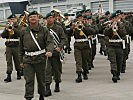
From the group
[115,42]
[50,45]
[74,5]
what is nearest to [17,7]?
[115,42]

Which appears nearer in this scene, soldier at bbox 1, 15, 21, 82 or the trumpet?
the trumpet

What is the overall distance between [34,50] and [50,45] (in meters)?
0.33

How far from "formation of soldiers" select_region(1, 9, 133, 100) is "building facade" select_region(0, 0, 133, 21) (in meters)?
45.5

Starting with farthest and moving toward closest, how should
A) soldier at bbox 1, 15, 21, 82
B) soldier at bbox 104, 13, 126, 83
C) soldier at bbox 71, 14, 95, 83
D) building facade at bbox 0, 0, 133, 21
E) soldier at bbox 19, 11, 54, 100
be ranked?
building facade at bbox 0, 0, 133, 21 → soldier at bbox 1, 15, 21, 82 → soldier at bbox 71, 14, 95, 83 → soldier at bbox 104, 13, 126, 83 → soldier at bbox 19, 11, 54, 100

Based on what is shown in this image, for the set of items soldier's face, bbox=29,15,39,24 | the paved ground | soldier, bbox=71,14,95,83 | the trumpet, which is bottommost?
the paved ground

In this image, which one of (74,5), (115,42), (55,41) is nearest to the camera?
(55,41)

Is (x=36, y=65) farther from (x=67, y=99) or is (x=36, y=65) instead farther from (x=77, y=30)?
(x=77, y=30)

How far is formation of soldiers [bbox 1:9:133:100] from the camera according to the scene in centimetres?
782

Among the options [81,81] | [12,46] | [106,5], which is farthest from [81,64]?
[106,5]

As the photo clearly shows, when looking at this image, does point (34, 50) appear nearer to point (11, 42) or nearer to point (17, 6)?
point (11, 42)

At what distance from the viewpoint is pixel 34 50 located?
7.82 metres

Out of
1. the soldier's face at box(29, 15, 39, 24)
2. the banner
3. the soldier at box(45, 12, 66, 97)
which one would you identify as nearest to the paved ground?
the soldier at box(45, 12, 66, 97)

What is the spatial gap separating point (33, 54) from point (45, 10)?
64.1 m

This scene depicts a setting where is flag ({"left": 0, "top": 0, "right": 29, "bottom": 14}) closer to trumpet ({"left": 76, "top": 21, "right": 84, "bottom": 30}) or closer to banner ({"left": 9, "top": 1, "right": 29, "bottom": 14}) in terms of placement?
banner ({"left": 9, "top": 1, "right": 29, "bottom": 14})
